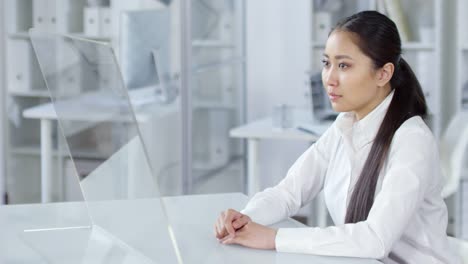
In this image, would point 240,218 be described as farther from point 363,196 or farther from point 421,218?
point 421,218

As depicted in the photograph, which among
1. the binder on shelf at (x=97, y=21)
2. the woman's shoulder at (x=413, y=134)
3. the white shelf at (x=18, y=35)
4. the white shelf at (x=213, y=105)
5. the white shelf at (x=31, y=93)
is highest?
the binder on shelf at (x=97, y=21)

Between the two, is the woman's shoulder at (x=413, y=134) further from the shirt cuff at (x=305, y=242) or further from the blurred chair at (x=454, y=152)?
the blurred chair at (x=454, y=152)

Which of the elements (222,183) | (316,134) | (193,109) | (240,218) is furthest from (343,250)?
(222,183)

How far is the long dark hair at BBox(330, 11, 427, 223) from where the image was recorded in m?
1.83

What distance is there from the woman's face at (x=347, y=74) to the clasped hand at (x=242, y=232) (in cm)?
34

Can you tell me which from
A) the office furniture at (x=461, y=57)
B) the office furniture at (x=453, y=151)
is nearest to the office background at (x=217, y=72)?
the office furniture at (x=461, y=57)

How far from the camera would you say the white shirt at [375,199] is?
1654mm

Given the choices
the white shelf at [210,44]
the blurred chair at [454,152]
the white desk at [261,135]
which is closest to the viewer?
the blurred chair at [454,152]

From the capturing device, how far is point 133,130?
1.43 m

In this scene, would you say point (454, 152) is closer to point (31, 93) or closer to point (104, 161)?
point (31, 93)

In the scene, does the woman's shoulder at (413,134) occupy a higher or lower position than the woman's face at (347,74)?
lower

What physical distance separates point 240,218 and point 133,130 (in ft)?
1.45

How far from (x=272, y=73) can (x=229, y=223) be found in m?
3.07

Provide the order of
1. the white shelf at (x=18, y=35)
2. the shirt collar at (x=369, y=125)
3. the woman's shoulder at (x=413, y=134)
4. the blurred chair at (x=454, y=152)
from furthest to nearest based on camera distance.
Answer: the white shelf at (x=18, y=35), the blurred chair at (x=454, y=152), the shirt collar at (x=369, y=125), the woman's shoulder at (x=413, y=134)
